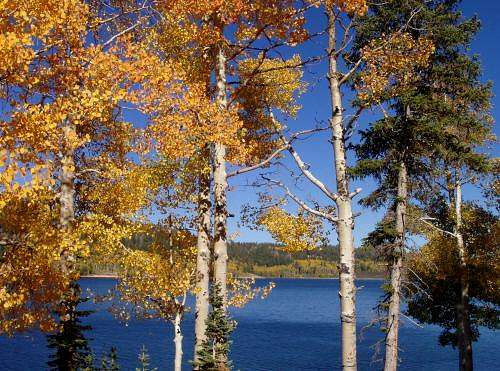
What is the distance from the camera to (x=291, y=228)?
12.5m

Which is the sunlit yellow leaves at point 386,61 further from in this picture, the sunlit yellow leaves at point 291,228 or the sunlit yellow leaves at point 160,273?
the sunlit yellow leaves at point 160,273

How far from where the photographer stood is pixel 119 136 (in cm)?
1584

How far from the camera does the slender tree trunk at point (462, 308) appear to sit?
21.3m

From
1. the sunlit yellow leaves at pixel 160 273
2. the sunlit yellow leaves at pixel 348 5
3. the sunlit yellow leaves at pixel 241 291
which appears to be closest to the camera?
the sunlit yellow leaves at pixel 348 5

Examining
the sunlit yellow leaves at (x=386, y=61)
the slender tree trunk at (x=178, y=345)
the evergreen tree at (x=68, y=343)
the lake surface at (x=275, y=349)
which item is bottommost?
the lake surface at (x=275, y=349)

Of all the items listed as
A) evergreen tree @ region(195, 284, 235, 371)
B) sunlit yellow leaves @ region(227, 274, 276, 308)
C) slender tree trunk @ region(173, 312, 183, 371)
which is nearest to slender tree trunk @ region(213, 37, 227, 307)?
evergreen tree @ region(195, 284, 235, 371)

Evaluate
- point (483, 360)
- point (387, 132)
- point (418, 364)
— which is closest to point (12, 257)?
point (387, 132)

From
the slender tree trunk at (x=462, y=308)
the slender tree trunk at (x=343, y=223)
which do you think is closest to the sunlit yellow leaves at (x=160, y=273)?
the slender tree trunk at (x=343, y=223)

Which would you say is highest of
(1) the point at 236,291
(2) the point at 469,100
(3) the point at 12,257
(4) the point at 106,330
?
(2) the point at 469,100

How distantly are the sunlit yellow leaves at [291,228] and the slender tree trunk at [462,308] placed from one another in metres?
12.6

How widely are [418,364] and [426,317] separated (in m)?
24.9

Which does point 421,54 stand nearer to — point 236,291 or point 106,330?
point 236,291

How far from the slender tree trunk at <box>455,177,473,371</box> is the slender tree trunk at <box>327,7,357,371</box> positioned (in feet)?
51.7

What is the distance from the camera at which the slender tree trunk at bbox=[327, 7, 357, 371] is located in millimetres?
8102
